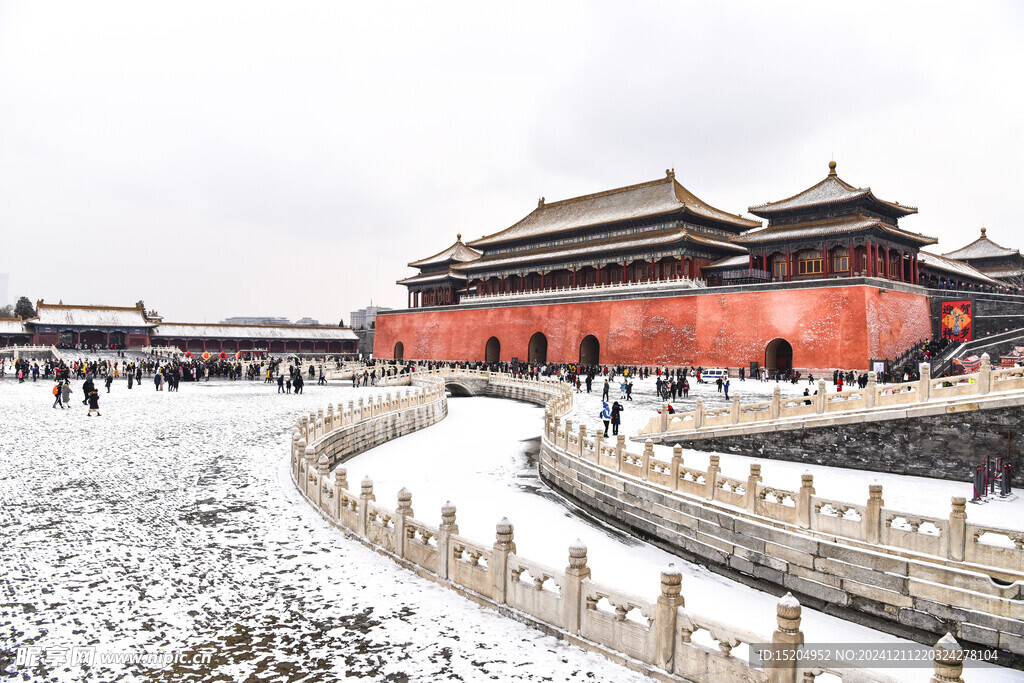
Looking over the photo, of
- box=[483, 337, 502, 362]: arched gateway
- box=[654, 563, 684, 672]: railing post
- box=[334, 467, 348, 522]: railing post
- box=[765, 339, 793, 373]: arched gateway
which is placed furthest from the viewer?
box=[483, 337, 502, 362]: arched gateway

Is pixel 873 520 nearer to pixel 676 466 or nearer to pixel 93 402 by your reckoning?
pixel 676 466

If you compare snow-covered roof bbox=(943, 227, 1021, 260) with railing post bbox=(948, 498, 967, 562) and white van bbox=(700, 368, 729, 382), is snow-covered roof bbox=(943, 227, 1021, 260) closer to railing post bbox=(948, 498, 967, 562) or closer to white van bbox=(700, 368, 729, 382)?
white van bbox=(700, 368, 729, 382)

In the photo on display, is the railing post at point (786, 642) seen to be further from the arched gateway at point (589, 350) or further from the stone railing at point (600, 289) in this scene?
the arched gateway at point (589, 350)

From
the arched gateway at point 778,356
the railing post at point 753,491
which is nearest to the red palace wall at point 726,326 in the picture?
the arched gateway at point 778,356

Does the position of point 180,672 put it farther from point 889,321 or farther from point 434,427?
point 889,321

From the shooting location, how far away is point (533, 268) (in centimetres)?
4766

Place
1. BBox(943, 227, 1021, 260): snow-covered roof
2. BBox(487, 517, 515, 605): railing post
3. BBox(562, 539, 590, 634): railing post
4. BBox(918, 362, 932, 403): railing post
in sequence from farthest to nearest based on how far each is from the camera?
1. BBox(943, 227, 1021, 260): snow-covered roof
2. BBox(918, 362, 932, 403): railing post
3. BBox(487, 517, 515, 605): railing post
4. BBox(562, 539, 590, 634): railing post

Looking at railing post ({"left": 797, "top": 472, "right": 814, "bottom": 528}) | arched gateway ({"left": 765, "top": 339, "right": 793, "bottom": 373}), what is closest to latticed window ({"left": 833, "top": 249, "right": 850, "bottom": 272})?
arched gateway ({"left": 765, "top": 339, "right": 793, "bottom": 373})

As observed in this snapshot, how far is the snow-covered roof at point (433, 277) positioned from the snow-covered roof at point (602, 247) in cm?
140

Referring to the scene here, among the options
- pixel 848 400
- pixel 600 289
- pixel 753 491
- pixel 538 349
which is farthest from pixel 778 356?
pixel 753 491

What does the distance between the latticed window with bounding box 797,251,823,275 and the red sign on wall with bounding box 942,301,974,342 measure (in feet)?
22.9

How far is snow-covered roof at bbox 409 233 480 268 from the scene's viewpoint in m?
56.2

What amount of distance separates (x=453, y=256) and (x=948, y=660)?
5376 centimetres

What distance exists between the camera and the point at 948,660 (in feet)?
12.6
